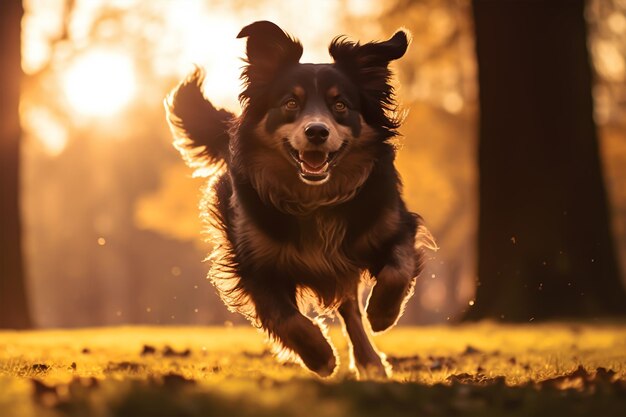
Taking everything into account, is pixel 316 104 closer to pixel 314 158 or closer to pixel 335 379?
pixel 314 158

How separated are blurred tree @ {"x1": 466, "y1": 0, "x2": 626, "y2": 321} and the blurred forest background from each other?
100 cm

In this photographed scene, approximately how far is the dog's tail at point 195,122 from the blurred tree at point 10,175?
19.9 feet

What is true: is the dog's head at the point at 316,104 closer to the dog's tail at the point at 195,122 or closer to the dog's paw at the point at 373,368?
the dog's paw at the point at 373,368

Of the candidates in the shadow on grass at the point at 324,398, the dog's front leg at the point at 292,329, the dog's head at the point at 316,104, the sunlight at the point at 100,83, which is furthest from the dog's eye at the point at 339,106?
the sunlight at the point at 100,83

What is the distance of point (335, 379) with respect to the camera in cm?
511

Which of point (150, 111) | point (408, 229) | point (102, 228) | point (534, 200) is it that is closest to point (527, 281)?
point (534, 200)

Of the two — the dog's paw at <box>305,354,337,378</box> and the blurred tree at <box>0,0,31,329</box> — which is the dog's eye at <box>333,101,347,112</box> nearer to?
the dog's paw at <box>305,354,337,378</box>

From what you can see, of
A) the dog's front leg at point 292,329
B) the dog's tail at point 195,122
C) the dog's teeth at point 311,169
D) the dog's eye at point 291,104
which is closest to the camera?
the dog's front leg at point 292,329

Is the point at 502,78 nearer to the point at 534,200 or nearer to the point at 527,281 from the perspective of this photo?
the point at 534,200

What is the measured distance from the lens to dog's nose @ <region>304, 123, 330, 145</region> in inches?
226

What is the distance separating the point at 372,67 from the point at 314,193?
0.98 metres

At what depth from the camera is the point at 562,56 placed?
1220 centimetres

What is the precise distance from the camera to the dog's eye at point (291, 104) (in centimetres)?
608

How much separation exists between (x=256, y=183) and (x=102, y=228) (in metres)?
35.2
